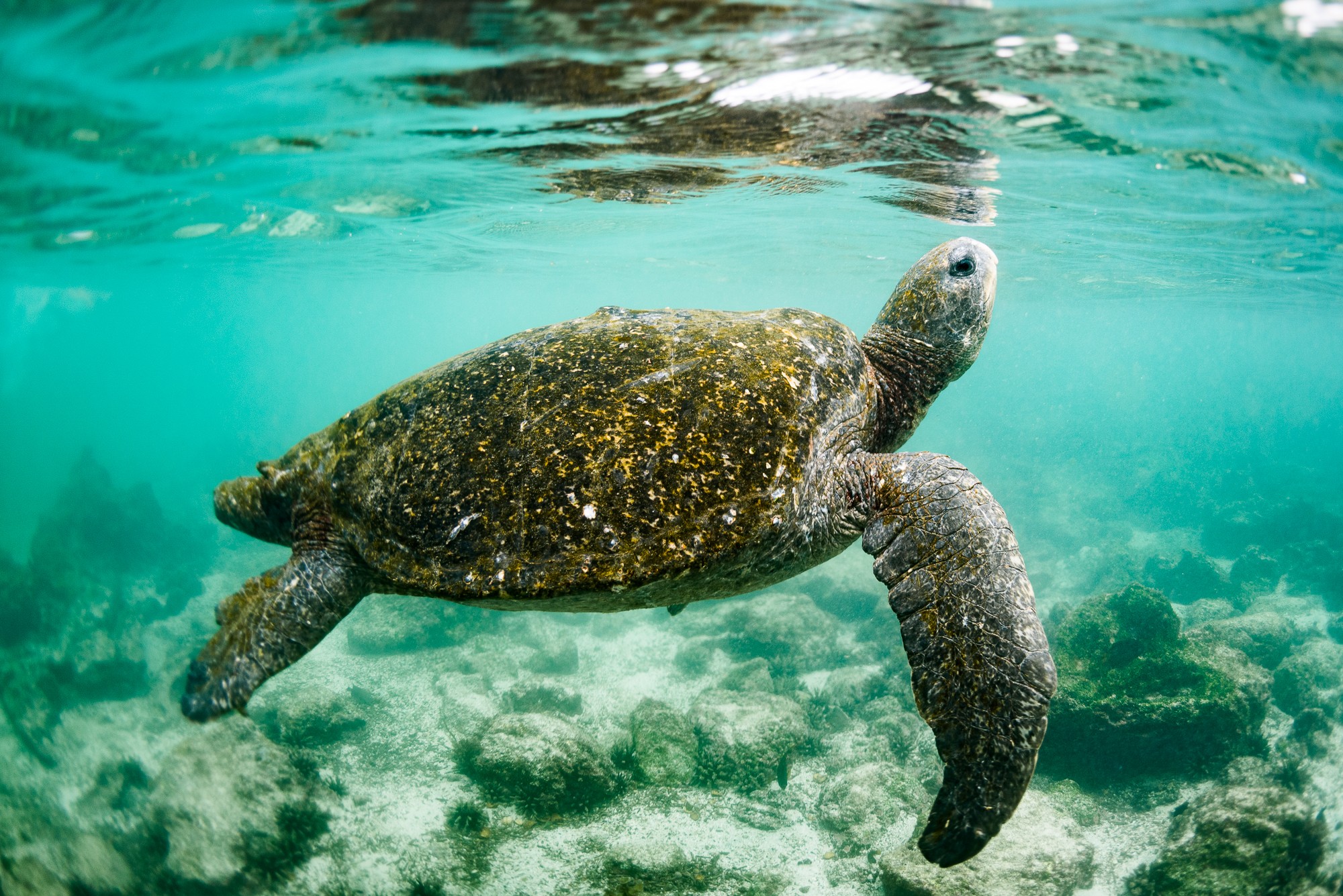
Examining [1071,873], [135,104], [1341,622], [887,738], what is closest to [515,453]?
[1071,873]

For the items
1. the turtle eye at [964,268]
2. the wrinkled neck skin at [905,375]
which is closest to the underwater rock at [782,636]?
the wrinkled neck skin at [905,375]

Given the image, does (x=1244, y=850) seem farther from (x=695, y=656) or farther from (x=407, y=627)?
(x=407, y=627)

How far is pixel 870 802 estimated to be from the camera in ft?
24.6

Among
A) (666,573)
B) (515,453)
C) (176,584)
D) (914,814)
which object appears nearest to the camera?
(666,573)

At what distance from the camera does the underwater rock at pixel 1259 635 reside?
12148 mm

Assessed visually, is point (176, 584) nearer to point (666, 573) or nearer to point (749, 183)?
point (749, 183)

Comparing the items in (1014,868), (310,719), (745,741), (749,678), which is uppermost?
(1014,868)

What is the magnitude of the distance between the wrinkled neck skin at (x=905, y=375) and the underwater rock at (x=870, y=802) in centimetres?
517

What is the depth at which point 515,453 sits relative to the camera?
334 cm

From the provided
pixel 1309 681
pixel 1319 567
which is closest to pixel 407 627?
pixel 1309 681

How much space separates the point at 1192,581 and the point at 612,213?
20.4 meters

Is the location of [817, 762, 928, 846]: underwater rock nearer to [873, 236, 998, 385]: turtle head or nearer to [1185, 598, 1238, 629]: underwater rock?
[873, 236, 998, 385]: turtle head

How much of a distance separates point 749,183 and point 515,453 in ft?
36.5

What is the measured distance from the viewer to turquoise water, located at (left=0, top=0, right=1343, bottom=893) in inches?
237
